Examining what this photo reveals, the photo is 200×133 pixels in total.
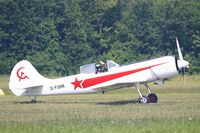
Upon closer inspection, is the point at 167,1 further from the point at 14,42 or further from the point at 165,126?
the point at 165,126

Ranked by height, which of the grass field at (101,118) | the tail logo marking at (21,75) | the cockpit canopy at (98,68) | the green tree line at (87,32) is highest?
the green tree line at (87,32)

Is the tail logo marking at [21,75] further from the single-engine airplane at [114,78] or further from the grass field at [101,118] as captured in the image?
the grass field at [101,118]

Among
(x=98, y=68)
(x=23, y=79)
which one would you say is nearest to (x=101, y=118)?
(x=98, y=68)

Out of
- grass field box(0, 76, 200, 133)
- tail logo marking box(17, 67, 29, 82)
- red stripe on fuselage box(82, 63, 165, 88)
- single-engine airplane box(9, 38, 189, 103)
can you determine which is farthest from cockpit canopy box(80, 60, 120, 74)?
tail logo marking box(17, 67, 29, 82)

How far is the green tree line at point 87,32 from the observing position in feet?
206

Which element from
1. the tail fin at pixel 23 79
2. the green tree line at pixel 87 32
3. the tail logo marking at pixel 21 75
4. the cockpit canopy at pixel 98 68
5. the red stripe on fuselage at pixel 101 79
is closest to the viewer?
the red stripe on fuselage at pixel 101 79

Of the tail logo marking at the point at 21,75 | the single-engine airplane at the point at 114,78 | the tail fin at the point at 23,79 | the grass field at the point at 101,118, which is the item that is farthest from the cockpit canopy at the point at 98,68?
the tail logo marking at the point at 21,75

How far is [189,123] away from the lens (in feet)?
59.6

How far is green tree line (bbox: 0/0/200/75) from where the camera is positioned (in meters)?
62.7

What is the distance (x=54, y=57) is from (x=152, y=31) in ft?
30.6

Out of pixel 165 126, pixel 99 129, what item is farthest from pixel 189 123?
pixel 99 129

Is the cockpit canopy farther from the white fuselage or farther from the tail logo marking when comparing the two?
the tail logo marking

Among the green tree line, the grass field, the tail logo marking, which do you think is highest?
the green tree line

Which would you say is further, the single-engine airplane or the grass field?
the single-engine airplane
